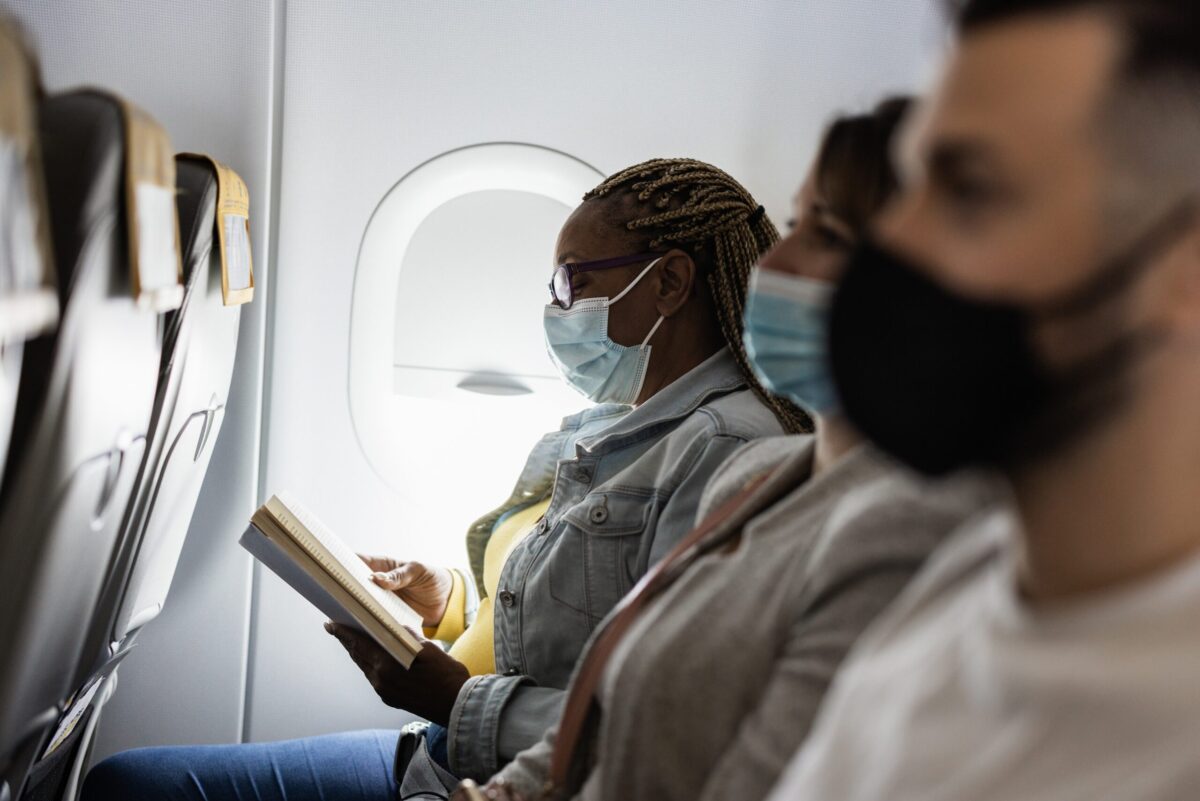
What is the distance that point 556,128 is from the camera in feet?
Answer: 7.91

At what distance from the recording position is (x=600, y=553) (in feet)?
5.63

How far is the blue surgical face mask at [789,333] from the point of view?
3.67 feet

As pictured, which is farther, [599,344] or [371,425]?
[371,425]

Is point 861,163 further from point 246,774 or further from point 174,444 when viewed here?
point 246,774

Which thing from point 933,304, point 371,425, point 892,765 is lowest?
point 371,425

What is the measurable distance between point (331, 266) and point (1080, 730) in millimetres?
2097

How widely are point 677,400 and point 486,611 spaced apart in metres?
0.64

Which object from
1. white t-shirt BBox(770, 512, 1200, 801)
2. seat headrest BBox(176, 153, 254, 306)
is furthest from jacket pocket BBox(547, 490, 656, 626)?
white t-shirt BBox(770, 512, 1200, 801)

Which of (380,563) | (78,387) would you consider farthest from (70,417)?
(380,563)

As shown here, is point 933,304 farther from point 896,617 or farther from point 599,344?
point 599,344

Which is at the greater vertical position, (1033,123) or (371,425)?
(1033,123)

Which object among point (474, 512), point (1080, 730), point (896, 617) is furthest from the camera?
point (474, 512)

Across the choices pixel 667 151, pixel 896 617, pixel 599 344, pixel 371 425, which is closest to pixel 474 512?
pixel 371 425

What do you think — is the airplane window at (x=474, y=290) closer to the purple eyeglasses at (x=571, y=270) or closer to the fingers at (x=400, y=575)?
the fingers at (x=400, y=575)
